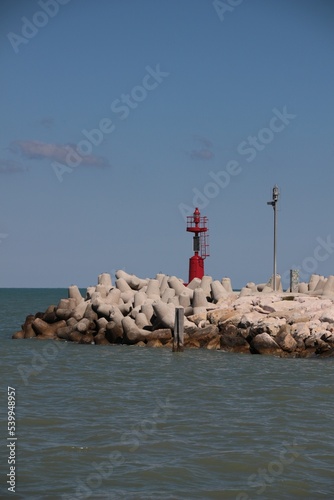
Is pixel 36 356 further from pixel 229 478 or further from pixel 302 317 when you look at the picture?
pixel 229 478

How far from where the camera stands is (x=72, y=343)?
24.8 m

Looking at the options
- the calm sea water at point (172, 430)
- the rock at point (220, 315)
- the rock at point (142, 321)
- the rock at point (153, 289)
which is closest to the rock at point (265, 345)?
the calm sea water at point (172, 430)

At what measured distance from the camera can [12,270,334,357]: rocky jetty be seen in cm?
2091

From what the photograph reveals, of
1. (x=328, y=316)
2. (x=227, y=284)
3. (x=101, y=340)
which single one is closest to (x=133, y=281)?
(x=227, y=284)

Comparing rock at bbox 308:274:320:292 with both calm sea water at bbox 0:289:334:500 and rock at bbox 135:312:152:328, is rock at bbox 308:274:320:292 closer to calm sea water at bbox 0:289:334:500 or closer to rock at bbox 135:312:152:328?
rock at bbox 135:312:152:328

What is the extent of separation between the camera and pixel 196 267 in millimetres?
33875

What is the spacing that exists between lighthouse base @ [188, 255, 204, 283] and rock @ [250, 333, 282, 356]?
12751 millimetres

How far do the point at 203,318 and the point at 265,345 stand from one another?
288cm

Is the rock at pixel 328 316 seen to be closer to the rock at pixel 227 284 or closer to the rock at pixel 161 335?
the rock at pixel 161 335

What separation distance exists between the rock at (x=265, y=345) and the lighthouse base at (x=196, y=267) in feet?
41.8

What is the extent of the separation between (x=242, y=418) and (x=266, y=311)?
10063 millimetres

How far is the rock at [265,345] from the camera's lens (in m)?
20.8

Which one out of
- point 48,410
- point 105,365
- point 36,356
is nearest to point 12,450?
point 48,410

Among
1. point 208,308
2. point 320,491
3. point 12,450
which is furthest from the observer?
point 208,308
